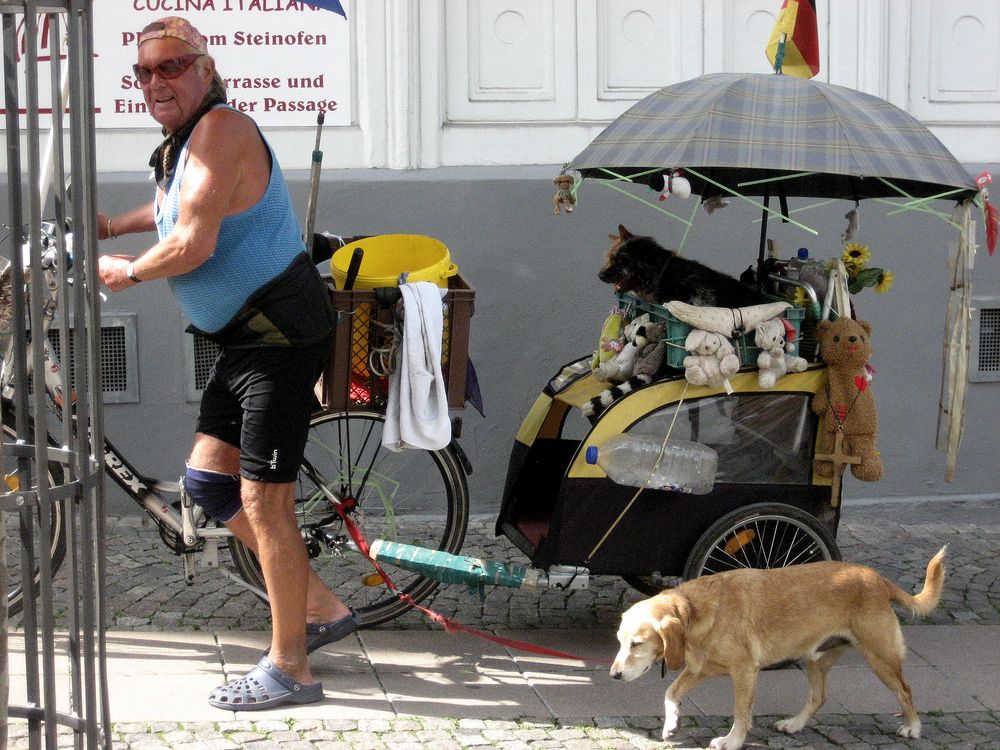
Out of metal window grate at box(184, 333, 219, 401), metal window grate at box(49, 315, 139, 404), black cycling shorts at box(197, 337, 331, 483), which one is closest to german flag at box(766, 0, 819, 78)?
black cycling shorts at box(197, 337, 331, 483)

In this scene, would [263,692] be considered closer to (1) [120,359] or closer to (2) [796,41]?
(1) [120,359]

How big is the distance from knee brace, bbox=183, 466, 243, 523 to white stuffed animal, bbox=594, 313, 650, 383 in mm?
1389

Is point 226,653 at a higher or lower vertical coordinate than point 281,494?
lower

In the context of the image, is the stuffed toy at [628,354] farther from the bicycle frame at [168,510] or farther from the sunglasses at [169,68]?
the sunglasses at [169,68]

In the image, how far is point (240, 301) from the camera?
3.98 metres

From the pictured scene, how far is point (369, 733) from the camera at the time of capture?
13.0 ft

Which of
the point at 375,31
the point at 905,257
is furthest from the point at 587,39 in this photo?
the point at 905,257

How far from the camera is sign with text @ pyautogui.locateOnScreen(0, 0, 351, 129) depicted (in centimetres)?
618

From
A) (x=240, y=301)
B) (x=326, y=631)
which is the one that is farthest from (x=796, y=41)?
(x=326, y=631)

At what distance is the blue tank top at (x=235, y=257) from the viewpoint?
155 inches

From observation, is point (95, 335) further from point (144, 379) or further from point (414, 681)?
point (144, 379)

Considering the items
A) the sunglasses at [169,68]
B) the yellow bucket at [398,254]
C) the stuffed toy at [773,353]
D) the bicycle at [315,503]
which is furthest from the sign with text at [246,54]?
the stuffed toy at [773,353]

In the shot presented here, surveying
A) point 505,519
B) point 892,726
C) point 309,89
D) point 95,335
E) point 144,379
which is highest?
point 309,89

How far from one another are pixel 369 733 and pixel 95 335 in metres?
1.64
